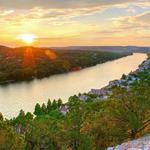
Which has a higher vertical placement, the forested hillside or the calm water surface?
the forested hillside

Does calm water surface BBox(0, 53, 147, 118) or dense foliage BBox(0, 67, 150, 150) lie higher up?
dense foliage BBox(0, 67, 150, 150)

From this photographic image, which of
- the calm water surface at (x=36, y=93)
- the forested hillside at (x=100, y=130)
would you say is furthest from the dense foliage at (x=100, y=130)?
the calm water surface at (x=36, y=93)

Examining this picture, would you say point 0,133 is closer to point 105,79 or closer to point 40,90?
point 40,90

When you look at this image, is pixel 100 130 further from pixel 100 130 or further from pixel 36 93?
pixel 36 93

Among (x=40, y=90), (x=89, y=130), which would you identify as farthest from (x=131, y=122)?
(x=40, y=90)

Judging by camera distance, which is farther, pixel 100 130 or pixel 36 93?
pixel 36 93

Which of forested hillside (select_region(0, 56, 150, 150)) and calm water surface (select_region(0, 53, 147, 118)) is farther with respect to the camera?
calm water surface (select_region(0, 53, 147, 118))

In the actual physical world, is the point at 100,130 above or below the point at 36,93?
above

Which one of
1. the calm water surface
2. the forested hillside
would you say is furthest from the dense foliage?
the calm water surface

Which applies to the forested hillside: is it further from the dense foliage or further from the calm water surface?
the calm water surface

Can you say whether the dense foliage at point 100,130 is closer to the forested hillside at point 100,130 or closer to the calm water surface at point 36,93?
the forested hillside at point 100,130

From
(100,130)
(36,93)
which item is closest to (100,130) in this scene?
(100,130)
